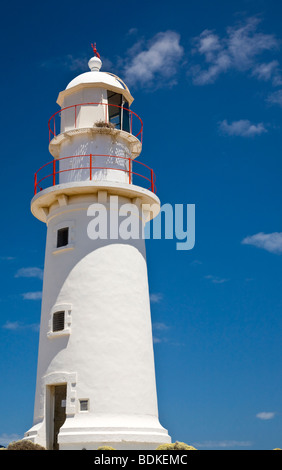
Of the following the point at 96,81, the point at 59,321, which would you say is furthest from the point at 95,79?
the point at 59,321

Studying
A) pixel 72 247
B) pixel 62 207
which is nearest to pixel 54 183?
pixel 62 207

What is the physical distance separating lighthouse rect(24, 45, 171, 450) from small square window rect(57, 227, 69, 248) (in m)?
0.04

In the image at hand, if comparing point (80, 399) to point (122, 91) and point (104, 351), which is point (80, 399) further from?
point (122, 91)

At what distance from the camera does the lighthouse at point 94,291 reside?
913 inches

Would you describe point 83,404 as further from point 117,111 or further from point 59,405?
point 117,111

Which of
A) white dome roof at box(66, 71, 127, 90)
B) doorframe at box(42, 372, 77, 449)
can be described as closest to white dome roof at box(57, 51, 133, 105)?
white dome roof at box(66, 71, 127, 90)

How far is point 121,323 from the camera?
24.3 m

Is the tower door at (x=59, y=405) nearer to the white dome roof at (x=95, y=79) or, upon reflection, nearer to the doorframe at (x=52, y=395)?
the doorframe at (x=52, y=395)

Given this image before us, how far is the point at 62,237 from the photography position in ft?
85.1

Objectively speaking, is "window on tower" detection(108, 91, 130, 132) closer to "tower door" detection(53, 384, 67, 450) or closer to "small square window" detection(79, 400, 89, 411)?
"tower door" detection(53, 384, 67, 450)

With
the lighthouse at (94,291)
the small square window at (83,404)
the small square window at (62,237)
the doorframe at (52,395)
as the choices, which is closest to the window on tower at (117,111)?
the lighthouse at (94,291)

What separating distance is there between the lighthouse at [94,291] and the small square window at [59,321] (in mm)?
38
